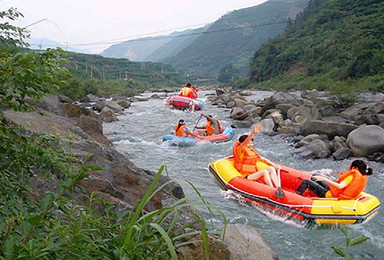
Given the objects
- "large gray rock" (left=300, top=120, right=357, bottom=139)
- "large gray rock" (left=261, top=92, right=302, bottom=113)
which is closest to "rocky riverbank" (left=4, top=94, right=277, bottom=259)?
"large gray rock" (left=300, top=120, right=357, bottom=139)

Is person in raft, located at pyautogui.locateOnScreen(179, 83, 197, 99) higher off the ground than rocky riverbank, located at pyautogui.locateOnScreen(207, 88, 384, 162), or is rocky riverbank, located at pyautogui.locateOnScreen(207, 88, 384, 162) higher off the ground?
rocky riverbank, located at pyautogui.locateOnScreen(207, 88, 384, 162)

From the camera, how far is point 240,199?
253 inches

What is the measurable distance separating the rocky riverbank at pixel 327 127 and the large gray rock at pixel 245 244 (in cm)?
637

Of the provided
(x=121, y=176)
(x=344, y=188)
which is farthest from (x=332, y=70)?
(x=121, y=176)

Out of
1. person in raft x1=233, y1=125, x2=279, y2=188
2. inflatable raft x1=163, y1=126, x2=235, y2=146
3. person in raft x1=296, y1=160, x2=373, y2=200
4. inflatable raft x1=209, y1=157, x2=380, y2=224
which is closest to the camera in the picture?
inflatable raft x1=209, y1=157, x2=380, y2=224

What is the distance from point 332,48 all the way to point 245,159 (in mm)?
37815

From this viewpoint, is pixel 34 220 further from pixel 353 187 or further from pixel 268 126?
pixel 268 126

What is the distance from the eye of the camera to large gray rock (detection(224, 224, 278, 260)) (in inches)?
124

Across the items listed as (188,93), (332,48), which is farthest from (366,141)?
(332,48)

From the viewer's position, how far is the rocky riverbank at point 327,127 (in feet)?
30.7

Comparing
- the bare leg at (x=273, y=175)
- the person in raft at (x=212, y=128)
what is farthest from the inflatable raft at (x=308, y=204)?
the person in raft at (x=212, y=128)

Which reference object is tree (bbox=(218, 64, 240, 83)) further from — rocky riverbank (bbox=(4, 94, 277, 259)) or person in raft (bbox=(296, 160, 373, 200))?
rocky riverbank (bbox=(4, 94, 277, 259))

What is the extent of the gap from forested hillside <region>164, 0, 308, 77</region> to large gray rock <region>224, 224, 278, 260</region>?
10013 centimetres

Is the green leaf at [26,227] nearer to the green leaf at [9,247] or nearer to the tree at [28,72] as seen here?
the green leaf at [9,247]
